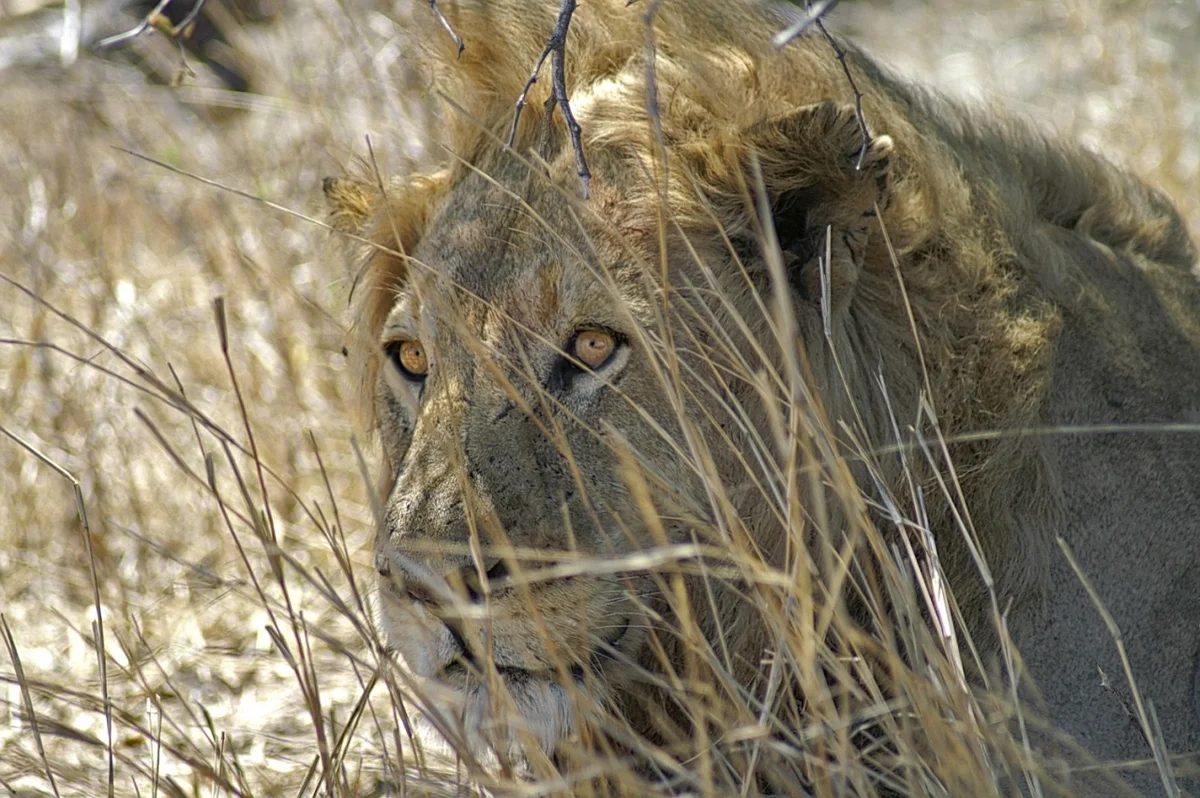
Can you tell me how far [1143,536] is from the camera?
2797 millimetres

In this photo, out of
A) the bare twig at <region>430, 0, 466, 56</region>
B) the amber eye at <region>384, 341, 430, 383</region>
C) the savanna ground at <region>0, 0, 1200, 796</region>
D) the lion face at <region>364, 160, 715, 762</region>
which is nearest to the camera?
the lion face at <region>364, 160, 715, 762</region>

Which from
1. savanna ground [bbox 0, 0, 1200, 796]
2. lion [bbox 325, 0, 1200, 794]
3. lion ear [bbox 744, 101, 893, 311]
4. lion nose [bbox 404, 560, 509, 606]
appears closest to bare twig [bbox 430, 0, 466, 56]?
lion [bbox 325, 0, 1200, 794]

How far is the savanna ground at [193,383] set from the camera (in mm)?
4004

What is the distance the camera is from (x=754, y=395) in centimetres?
276

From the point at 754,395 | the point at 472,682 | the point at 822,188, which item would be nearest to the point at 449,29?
the point at 822,188

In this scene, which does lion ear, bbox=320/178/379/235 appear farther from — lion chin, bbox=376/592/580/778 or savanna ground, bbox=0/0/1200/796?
lion chin, bbox=376/592/580/778

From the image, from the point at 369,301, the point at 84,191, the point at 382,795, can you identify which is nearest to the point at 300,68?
the point at 84,191

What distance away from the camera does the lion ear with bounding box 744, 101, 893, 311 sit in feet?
8.21

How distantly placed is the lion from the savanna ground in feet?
2.91

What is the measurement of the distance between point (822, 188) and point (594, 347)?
0.55 metres

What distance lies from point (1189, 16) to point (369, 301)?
8431mm

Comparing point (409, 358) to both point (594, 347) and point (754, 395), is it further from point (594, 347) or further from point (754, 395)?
point (754, 395)

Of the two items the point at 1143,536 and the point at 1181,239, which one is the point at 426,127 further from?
the point at 1143,536

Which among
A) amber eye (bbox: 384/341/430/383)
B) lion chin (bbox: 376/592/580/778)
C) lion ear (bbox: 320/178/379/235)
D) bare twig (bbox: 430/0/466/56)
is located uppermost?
lion ear (bbox: 320/178/379/235)
